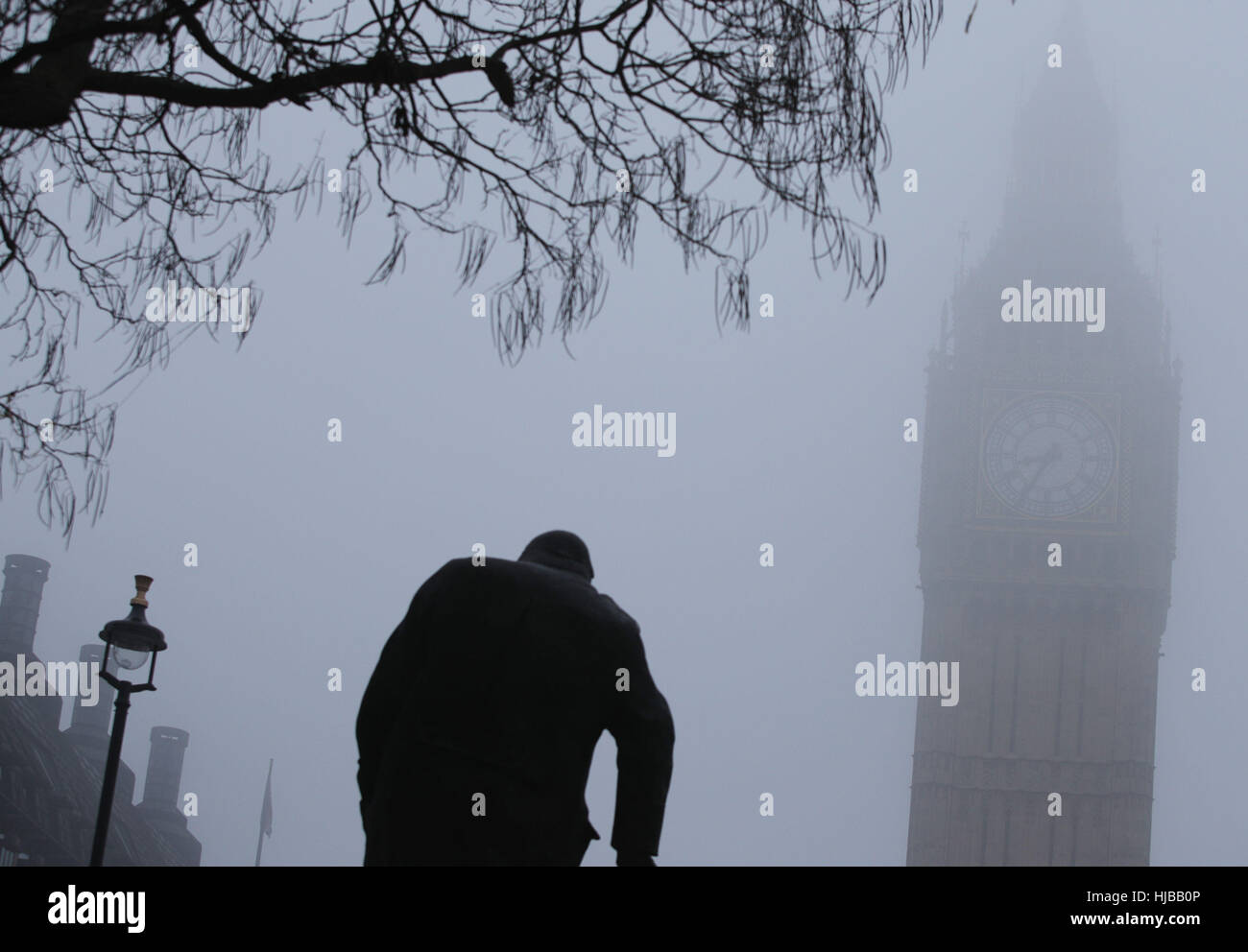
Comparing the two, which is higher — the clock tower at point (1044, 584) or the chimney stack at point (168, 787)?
the clock tower at point (1044, 584)

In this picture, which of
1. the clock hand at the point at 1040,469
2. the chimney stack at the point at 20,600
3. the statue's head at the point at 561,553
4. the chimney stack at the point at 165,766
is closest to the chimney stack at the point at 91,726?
the chimney stack at the point at 165,766

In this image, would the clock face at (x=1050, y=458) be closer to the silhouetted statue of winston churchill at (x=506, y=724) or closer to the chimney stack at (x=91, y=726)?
the chimney stack at (x=91, y=726)

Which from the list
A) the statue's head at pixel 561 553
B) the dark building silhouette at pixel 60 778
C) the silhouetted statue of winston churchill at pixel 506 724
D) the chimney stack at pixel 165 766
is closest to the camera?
the silhouetted statue of winston churchill at pixel 506 724

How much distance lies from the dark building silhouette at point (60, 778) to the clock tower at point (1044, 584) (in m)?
27.5

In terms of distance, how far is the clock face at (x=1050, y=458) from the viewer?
208 ft

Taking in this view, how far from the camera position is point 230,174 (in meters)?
4.97

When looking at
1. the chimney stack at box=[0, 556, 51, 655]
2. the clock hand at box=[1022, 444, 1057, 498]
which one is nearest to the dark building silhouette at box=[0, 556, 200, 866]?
the chimney stack at box=[0, 556, 51, 655]

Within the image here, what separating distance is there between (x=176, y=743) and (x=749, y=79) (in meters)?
63.6

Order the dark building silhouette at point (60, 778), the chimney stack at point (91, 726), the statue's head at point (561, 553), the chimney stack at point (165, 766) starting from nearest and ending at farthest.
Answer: the statue's head at point (561, 553) → the dark building silhouette at point (60, 778) → the chimney stack at point (91, 726) → the chimney stack at point (165, 766)

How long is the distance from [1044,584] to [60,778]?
35853 millimetres

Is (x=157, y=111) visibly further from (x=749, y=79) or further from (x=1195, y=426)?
(x=1195, y=426)

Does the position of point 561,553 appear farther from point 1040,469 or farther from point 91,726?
point 1040,469

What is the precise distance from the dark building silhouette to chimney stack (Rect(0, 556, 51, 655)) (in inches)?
1.0

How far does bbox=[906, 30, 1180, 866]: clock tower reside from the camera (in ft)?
210
